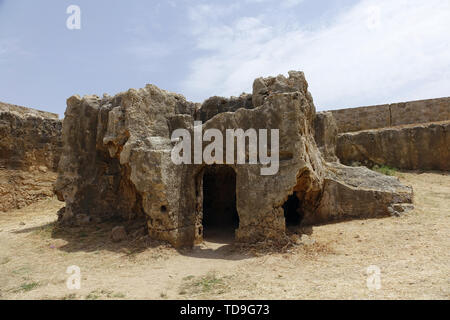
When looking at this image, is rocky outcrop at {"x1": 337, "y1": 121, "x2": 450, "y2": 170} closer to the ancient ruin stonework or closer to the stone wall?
the stone wall

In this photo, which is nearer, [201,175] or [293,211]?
[201,175]

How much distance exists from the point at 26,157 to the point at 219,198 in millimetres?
7618

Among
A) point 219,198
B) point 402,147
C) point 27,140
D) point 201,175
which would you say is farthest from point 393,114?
point 27,140

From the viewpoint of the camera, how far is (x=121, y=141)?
7.73 metres

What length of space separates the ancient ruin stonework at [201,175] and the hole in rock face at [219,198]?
0.03 meters

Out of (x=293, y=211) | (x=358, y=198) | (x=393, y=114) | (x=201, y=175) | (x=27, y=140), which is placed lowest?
(x=293, y=211)

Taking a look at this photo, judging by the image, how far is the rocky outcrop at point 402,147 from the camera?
1173 cm

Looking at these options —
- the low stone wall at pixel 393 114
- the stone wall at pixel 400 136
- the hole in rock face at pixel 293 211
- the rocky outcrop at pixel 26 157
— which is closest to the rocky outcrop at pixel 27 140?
the rocky outcrop at pixel 26 157

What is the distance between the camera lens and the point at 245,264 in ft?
19.1

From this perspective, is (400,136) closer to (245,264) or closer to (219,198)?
(219,198)

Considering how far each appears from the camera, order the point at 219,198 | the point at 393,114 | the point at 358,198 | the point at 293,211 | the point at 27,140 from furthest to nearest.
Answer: the point at 393,114 → the point at 27,140 → the point at 219,198 → the point at 293,211 → the point at 358,198
